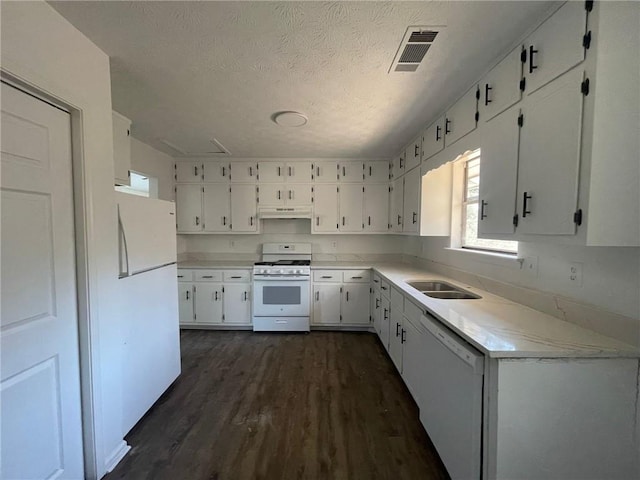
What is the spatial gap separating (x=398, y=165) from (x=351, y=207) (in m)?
0.89

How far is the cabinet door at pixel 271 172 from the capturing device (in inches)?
151

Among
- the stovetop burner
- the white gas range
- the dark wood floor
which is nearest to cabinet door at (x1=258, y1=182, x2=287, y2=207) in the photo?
the stovetop burner

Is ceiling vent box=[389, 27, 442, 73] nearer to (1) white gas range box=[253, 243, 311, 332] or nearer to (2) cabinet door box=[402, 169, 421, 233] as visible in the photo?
(2) cabinet door box=[402, 169, 421, 233]

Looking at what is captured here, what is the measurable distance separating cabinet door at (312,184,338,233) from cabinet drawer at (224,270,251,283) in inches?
46.3

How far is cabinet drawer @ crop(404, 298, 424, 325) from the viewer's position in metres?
1.91

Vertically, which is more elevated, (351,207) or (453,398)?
(351,207)

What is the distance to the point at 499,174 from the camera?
158 cm

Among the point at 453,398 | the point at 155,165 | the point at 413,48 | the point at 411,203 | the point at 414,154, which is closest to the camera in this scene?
the point at 453,398

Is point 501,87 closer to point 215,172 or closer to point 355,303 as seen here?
point 355,303

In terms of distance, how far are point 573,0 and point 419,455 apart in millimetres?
2544

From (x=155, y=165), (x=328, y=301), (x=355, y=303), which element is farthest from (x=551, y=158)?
(x=155, y=165)

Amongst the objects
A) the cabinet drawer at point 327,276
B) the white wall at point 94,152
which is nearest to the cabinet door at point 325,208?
the cabinet drawer at point 327,276

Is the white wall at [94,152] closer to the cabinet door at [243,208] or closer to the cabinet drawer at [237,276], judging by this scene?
the cabinet drawer at [237,276]

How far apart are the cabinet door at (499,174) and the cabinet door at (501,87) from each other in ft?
0.20
